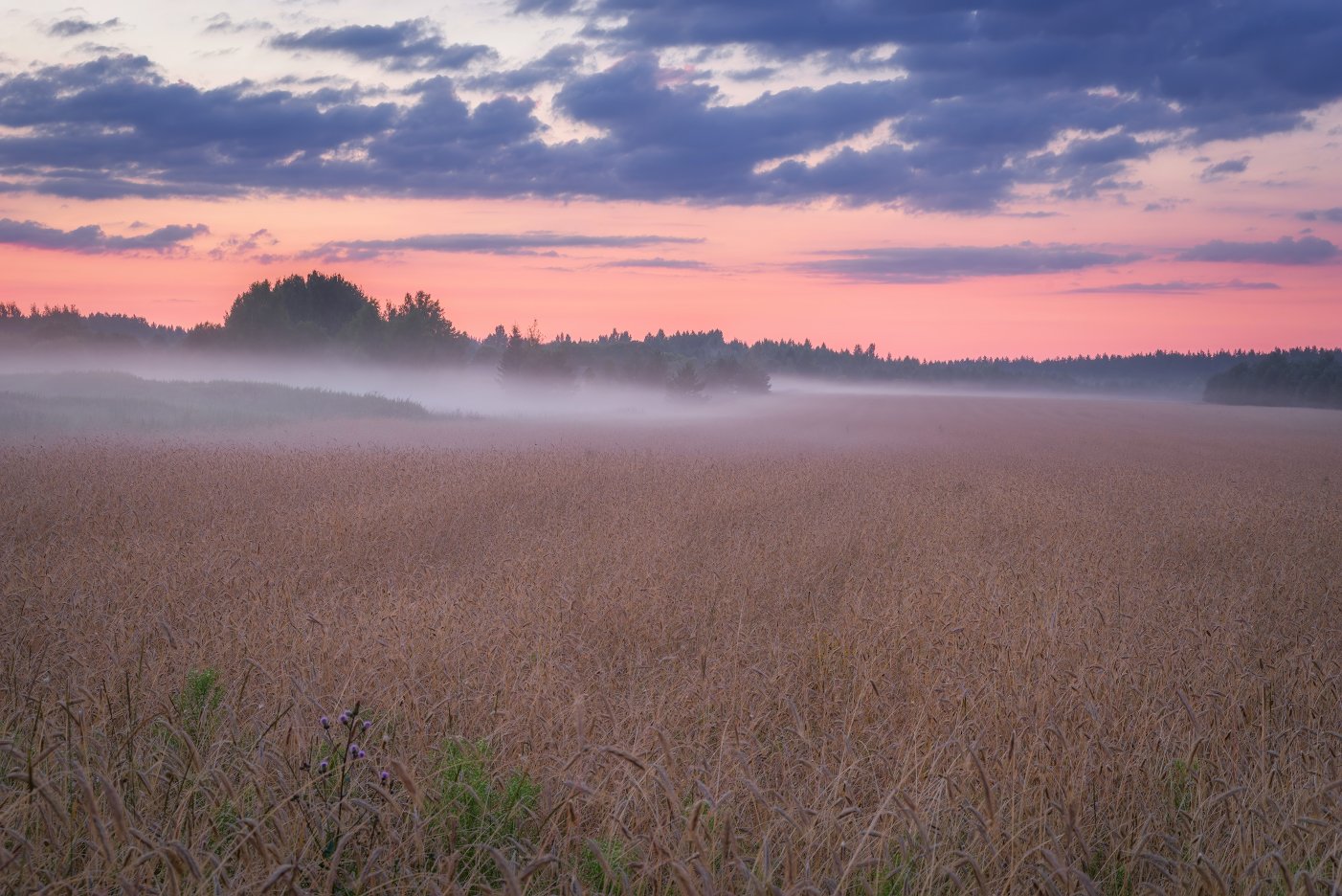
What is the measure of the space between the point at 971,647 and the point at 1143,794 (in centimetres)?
231

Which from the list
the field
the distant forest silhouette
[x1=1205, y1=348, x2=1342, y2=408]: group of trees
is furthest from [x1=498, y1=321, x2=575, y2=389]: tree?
[x1=1205, y1=348, x2=1342, y2=408]: group of trees

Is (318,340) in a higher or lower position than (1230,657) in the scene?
higher

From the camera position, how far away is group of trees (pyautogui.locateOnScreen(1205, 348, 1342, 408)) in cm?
11219

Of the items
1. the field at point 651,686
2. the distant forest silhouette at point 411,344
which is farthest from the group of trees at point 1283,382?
the field at point 651,686

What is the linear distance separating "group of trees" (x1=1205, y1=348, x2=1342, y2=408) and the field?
4784 inches

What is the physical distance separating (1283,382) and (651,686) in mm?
145324

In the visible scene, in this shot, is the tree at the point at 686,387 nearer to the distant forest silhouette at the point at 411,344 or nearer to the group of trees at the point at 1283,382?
the distant forest silhouette at the point at 411,344

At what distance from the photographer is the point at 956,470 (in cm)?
2114

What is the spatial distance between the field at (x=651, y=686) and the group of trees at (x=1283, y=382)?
122m

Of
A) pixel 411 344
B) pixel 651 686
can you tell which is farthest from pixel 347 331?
pixel 651 686

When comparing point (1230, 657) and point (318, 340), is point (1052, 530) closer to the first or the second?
point (1230, 657)

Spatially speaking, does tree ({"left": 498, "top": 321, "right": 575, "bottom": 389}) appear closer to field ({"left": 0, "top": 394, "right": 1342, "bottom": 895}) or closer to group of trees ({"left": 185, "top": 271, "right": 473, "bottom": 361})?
group of trees ({"left": 185, "top": 271, "right": 473, "bottom": 361})

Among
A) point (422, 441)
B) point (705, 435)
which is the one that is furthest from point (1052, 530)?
point (705, 435)

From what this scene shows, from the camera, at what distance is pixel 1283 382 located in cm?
12100
